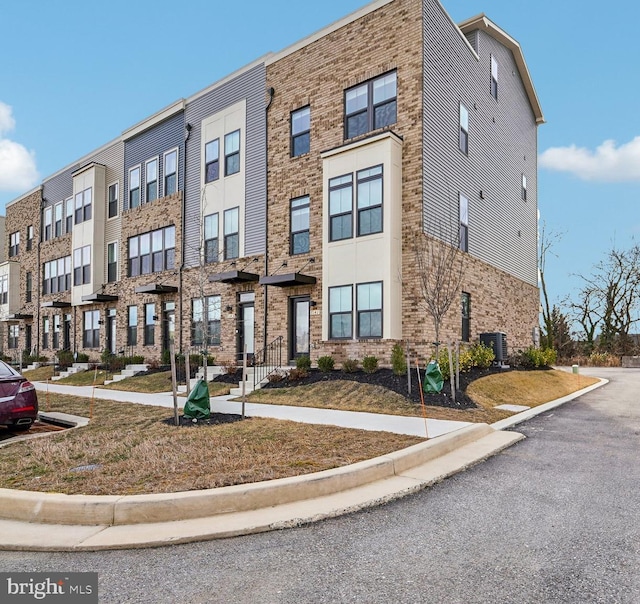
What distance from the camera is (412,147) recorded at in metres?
15.4

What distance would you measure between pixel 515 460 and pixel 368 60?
44.6 feet

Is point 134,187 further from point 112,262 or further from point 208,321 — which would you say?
point 208,321

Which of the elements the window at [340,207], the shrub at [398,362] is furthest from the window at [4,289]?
the shrub at [398,362]

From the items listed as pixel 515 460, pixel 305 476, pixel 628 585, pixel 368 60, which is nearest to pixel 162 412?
pixel 305 476

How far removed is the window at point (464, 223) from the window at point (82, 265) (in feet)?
60.5

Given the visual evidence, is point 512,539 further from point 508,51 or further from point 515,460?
point 508,51

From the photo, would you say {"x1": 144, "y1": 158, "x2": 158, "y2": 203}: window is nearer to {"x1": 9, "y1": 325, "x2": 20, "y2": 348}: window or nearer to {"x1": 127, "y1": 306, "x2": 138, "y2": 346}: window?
{"x1": 127, "y1": 306, "x2": 138, "y2": 346}: window

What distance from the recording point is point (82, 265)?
27141 millimetres

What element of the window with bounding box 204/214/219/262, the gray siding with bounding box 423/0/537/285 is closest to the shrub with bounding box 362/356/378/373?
the gray siding with bounding box 423/0/537/285

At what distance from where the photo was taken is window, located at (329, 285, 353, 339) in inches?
620

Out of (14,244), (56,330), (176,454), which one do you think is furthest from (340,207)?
(14,244)

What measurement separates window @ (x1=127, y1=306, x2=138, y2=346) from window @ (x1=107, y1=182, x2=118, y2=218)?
5.34 m

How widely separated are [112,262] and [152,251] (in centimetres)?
389

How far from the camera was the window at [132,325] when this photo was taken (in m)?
24.0
